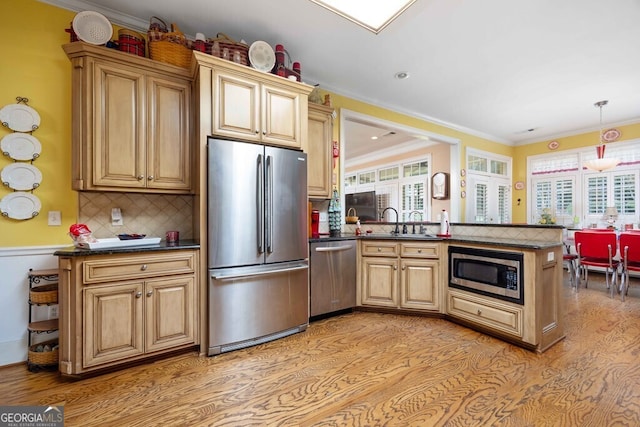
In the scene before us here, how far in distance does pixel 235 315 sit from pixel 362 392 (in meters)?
1.19

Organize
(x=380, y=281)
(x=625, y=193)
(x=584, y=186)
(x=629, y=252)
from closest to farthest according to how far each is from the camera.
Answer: (x=380, y=281)
(x=629, y=252)
(x=625, y=193)
(x=584, y=186)

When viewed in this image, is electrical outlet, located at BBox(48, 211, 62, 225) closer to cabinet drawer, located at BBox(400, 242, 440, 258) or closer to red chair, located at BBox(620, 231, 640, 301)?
cabinet drawer, located at BBox(400, 242, 440, 258)

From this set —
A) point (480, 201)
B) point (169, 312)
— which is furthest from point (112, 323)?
point (480, 201)

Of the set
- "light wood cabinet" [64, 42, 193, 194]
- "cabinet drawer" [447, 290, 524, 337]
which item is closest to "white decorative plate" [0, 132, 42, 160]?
"light wood cabinet" [64, 42, 193, 194]

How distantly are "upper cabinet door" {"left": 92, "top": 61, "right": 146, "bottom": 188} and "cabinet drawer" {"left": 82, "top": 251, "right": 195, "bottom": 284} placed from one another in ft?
2.08

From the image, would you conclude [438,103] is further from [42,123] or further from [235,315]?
[42,123]

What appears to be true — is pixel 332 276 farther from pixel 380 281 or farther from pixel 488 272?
pixel 488 272

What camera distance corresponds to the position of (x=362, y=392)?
73.7 inches

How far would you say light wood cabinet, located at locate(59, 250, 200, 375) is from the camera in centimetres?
196

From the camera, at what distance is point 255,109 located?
2602 mm

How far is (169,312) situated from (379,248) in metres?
2.21

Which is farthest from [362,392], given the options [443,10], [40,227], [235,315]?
[443,10]

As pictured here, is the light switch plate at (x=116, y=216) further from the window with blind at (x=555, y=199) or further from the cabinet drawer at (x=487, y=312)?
the window with blind at (x=555, y=199)

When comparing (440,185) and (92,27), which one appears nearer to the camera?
(92,27)
